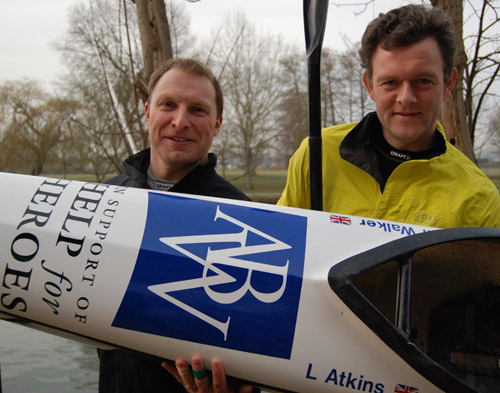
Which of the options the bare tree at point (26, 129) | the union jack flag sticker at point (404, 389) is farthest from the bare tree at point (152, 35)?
the bare tree at point (26, 129)

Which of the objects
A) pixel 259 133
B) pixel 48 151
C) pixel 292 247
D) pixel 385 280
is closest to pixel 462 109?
pixel 385 280

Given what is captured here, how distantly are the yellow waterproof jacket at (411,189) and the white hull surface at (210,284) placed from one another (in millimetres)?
122

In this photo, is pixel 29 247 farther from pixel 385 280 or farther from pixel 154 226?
pixel 385 280

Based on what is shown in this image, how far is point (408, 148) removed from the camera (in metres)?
1.99

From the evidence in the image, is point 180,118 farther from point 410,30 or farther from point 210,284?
point 410,30

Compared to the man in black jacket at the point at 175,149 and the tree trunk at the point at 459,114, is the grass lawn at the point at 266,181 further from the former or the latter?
the man in black jacket at the point at 175,149

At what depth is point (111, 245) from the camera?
1.77 metres

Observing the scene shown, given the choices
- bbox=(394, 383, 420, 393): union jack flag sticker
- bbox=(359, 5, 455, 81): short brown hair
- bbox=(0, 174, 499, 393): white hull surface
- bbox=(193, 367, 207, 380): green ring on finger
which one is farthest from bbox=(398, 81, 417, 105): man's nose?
bbox=(193, 367, 207, 380): green ring on finger

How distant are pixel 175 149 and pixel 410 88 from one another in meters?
0.97

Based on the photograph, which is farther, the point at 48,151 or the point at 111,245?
the point at 48,151

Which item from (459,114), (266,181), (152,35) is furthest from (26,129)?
(266,181)

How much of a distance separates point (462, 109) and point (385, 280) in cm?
262

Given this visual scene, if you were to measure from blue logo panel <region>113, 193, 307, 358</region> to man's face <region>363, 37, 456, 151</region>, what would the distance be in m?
0.62

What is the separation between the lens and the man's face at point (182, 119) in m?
1.90
